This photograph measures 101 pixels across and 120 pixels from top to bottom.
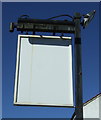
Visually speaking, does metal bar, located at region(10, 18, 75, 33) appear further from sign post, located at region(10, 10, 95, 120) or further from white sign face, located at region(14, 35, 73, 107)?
white sign face, located at region(14, 35, 73, 107)

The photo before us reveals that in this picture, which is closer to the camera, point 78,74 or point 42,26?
point 78,74

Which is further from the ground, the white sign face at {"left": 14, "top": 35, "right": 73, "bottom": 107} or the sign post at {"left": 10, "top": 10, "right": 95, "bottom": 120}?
the sign post at {"left": 10, "top": 10, "right": 95, "bottom": 120}

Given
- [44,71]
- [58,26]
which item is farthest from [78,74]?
[58,26]

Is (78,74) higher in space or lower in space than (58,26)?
lower

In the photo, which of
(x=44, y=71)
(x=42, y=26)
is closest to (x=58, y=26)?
(x=42, y=26)

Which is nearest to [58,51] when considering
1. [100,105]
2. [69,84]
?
[69,84]

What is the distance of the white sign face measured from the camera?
3.47 metres

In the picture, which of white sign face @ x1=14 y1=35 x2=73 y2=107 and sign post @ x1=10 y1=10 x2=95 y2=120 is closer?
white sign face @ x1=14 y1=35 x2=73 y2=107

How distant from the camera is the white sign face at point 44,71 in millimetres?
3467

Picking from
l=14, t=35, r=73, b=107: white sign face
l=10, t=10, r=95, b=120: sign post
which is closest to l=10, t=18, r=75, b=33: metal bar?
l=10, t=10, r=95, b=120: sign post

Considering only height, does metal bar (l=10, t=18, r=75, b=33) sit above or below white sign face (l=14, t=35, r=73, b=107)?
above

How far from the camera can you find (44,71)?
361 cm

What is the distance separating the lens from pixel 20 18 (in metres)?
3.73

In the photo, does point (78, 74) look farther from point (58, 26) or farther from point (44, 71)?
point (58, 26)
